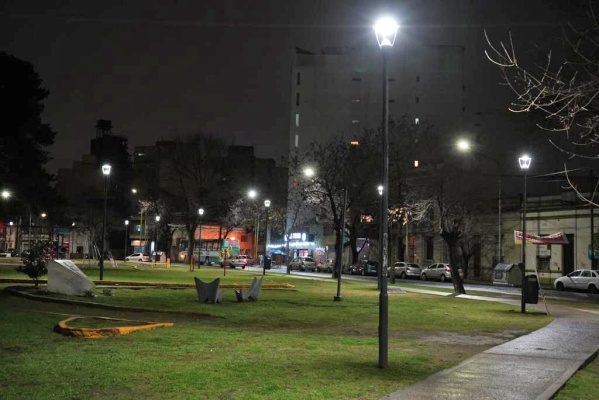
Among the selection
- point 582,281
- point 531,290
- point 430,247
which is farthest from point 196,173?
point 531,290

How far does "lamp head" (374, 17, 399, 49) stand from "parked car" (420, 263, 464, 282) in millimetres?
44364

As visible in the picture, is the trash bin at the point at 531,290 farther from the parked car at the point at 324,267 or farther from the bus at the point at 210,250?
the bus at the point at 210,250

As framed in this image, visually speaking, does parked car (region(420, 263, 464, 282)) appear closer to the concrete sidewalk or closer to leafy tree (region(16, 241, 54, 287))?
leafy tree (region(16, 241, 54, 287))

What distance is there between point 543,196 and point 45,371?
47364 mm

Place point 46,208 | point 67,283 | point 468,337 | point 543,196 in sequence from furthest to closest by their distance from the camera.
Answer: point 543,196, point 46,208, point 67,283, point 468,337

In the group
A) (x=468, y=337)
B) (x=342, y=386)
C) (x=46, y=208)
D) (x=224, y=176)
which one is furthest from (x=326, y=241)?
(x=342, y=386)

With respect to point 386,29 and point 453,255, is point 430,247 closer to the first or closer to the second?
point 453,255

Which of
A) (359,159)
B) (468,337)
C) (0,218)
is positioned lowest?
A: (468,337)

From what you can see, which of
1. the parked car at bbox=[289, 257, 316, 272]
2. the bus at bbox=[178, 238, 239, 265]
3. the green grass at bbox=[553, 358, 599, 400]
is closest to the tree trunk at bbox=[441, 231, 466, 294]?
the green grass at bbox=[553, 358, 599, 400]

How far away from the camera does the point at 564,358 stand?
11.5 meters

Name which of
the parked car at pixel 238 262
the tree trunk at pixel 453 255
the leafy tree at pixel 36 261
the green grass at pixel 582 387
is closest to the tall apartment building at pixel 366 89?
the parked car at pixel 238 262

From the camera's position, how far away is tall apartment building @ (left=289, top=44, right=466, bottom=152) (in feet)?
281

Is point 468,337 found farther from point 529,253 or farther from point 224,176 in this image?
point 224,176

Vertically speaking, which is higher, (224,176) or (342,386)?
(224,176)
